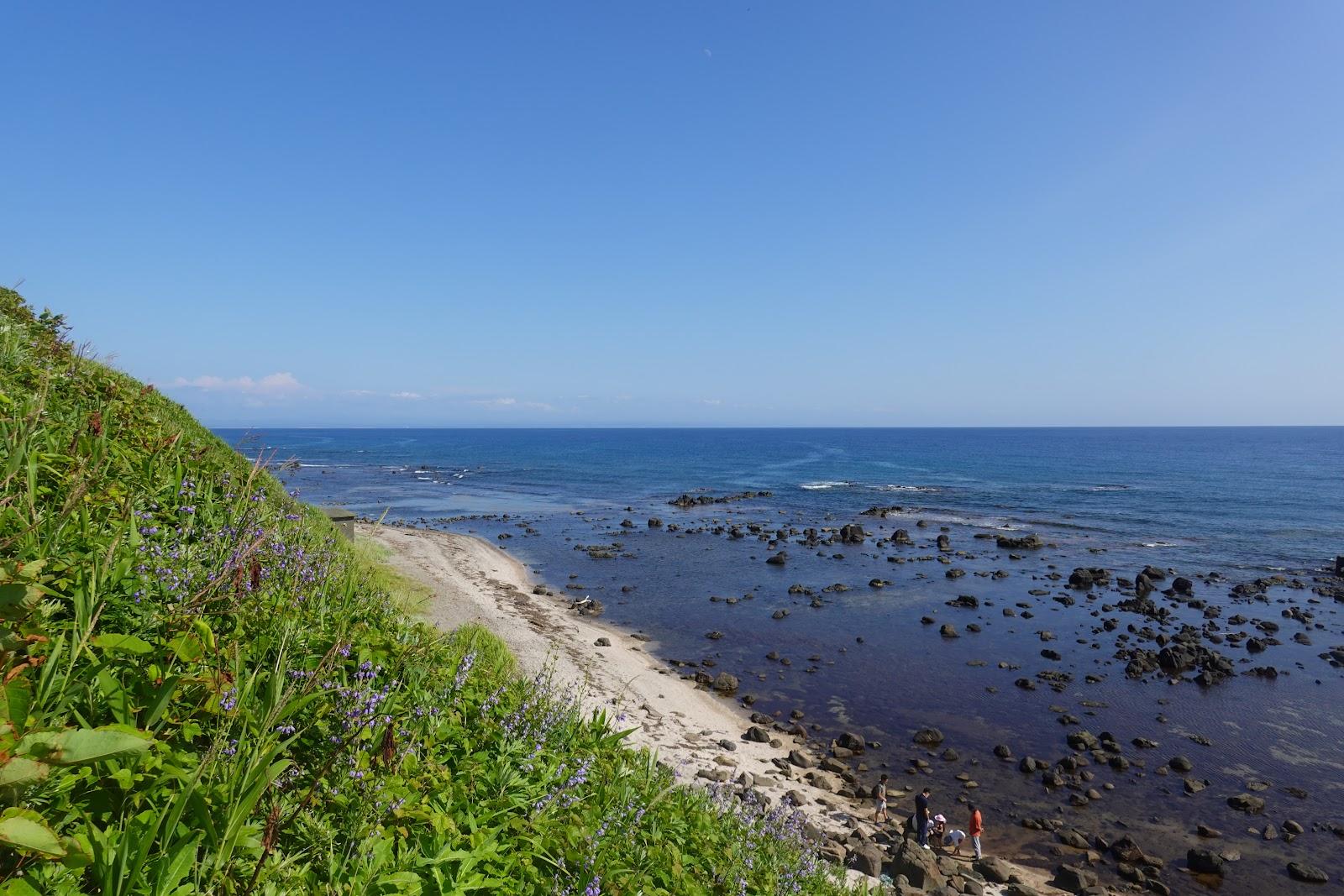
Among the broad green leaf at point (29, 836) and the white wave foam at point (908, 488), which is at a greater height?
the broad green leaf at point (29, 836)

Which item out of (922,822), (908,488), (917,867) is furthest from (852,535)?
(917,867)

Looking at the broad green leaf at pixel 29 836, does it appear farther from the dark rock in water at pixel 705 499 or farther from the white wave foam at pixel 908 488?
the white wave foam at pixel 908 488

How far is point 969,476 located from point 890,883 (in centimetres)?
9840

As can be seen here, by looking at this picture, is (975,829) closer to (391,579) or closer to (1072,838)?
(1072,838)

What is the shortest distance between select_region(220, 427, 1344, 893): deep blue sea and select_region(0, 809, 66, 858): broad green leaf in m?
4.25

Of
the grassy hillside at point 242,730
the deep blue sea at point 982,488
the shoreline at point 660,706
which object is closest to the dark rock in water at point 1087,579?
the deep blue sea at point 982,488

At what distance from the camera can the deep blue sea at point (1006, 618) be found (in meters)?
17.6

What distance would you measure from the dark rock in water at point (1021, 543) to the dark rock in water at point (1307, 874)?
3602cm

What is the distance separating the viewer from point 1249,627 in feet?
103

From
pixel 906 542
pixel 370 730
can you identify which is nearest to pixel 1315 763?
pixel 370 730

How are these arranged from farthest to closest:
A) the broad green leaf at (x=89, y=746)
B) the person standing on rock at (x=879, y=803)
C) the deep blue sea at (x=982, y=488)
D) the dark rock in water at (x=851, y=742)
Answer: the deep blue sea at (x=982, y=488)
the dark rock in water at (x=851, y=742)
the person standing on rock at (x=879, y=803)
the broad green leaf at (x=89, y=746)

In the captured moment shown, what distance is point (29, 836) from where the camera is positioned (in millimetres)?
1782

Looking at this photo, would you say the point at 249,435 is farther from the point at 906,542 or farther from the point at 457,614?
the point at 906,542

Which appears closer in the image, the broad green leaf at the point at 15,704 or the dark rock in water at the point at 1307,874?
the broad green leaf at the point at 15,704
